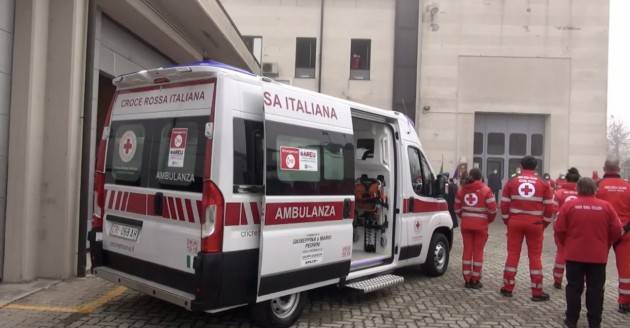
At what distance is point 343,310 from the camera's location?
5.54 meters

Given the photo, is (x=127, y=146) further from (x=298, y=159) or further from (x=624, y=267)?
(x=624, y=267)

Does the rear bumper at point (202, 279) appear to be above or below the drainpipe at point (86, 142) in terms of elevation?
below

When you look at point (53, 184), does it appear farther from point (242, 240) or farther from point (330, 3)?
point (330, 3)

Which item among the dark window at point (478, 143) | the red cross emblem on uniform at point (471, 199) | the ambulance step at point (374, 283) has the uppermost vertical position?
the dark window at point (478, 143)

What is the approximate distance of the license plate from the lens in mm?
4715

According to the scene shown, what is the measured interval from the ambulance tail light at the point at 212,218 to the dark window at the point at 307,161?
1.65ft

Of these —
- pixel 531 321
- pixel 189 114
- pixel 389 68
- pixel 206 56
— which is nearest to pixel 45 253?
pixel 189 114

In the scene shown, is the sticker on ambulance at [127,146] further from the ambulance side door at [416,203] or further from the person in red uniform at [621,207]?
the person in red uniform at [621,207]

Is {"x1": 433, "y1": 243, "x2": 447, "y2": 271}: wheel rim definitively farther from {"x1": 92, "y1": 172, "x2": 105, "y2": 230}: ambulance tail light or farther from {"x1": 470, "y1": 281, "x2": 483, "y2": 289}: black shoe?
{"x1": 92, "y1": 172, "x2": 105, "y2": 230}: ambulance tail light

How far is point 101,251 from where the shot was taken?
5.04 metres

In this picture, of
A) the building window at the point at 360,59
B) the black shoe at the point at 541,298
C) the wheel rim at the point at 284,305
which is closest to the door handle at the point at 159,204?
the wheel rim at the point at 284,305

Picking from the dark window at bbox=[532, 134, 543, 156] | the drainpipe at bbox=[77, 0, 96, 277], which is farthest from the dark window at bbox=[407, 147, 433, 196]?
the dark window at bbox=[532, 134, 543, 156]

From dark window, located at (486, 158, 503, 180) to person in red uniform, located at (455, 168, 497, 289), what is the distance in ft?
47.1

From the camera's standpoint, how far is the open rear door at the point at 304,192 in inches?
175
